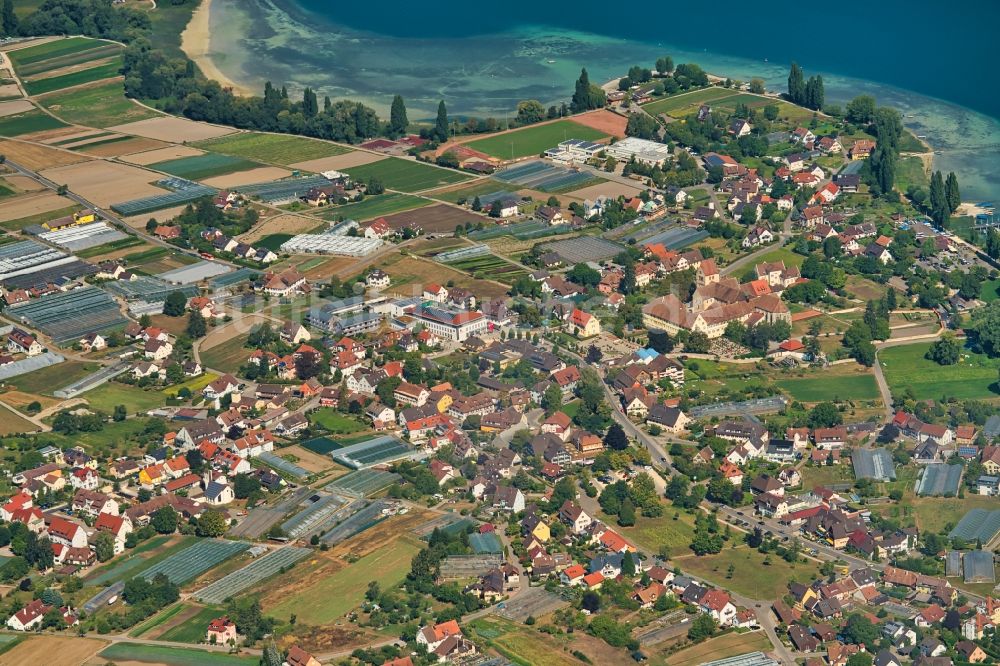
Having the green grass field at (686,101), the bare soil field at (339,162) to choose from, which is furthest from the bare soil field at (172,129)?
the green grass field at (686,101)

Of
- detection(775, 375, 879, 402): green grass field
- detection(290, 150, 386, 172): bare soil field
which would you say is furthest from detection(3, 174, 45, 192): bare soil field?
detection(775, 375, 879, 402): green grass field

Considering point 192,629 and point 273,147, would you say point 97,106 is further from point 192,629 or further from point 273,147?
point 192,629

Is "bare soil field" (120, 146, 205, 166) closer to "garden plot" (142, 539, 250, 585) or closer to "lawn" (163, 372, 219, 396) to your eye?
"lawn" (163, 372, 219, 396)

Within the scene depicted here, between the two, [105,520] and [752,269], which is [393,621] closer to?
[105,520]

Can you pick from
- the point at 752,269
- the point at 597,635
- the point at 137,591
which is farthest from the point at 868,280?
the point at 137,591

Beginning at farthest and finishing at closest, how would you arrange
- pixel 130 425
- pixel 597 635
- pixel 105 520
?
1. pixel 130 425
2. pixel 105 520
3. pixel 597 635

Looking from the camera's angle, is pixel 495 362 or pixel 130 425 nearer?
pixel 130 425

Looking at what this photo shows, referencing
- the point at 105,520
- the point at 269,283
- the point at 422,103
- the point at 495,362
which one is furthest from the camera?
the point at 422,103

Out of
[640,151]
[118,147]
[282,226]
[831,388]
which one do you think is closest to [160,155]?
[118,147]
